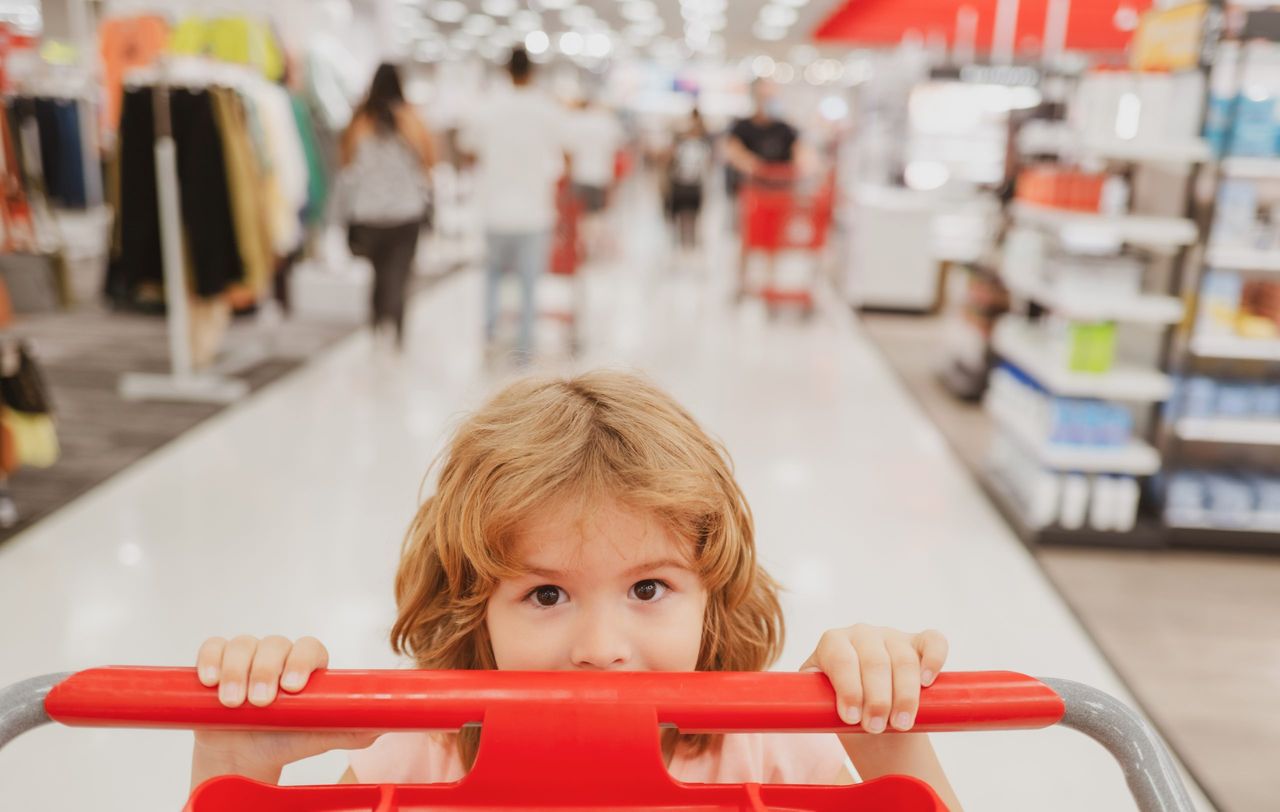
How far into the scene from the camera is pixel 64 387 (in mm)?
5660

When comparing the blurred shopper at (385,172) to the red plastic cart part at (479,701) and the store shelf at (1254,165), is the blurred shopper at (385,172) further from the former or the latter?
the red plastic cart part at (479,701)

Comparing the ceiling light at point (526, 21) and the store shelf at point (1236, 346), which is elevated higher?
the ceiling light at point (526, 21)

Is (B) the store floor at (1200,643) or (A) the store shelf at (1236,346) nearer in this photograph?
(B) the store floor at (1200,643)

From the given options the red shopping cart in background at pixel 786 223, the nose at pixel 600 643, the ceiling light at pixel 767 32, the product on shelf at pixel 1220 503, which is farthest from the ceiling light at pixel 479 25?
the nose at pixel 600 643

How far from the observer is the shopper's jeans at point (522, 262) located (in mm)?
6414

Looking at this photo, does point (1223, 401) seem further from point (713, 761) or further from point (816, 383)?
point (713, 761)

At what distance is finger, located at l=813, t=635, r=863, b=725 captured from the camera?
0.84 metres

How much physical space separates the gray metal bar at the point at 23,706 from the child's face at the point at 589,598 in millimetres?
408

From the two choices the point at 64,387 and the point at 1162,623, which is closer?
the point at 1162,623

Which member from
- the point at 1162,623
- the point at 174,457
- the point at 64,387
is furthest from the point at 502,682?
the point at 64,387

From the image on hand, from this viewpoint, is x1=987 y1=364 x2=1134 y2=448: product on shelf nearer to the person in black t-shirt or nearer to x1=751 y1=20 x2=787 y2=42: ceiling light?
the person in black t-shirt

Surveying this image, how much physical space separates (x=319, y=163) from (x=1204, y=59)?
217 inches

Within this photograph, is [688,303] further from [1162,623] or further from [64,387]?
[1162,623]

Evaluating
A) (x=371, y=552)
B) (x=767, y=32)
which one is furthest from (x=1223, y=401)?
(x=767, y=32)
